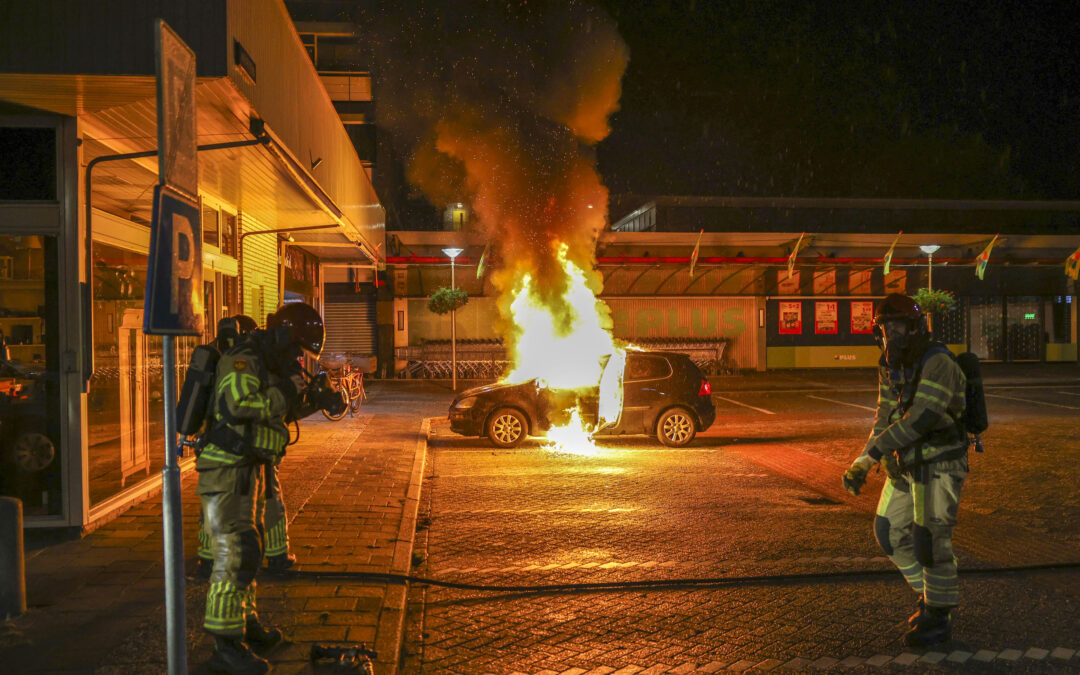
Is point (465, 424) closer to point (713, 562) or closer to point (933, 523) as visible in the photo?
point (713, 562)

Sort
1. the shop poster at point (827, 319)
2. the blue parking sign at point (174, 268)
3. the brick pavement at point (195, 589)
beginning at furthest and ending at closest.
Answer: the shop poster at point (827, 319) < the brick pavement at point (195, 589) < the blue parking sign at point (174, 268)

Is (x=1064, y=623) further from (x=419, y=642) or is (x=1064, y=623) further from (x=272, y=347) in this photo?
(x=272, y=347)

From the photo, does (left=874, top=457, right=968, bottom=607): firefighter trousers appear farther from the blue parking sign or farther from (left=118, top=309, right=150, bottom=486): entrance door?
(left=118, top=309, right=150, bottom=486): entrance door

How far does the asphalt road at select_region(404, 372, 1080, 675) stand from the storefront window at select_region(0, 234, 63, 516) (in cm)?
323

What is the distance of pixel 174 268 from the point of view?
321 cm

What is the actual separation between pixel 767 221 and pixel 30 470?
30101mm

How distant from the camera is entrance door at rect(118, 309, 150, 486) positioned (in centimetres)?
785

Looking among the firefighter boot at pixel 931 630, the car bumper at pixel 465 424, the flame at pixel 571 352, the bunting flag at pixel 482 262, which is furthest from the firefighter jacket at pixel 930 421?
the bunting flag at pixel 482 262

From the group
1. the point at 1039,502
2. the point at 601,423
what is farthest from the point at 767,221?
the point at 1039,502

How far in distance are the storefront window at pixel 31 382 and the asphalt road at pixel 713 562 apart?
3.23 metres

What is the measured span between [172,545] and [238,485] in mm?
923

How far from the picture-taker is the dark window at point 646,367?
12.2m

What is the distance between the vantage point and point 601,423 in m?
12.2

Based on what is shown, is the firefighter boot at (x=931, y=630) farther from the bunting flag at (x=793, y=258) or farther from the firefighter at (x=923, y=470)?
the bunting flag at (x=793, y=258)
